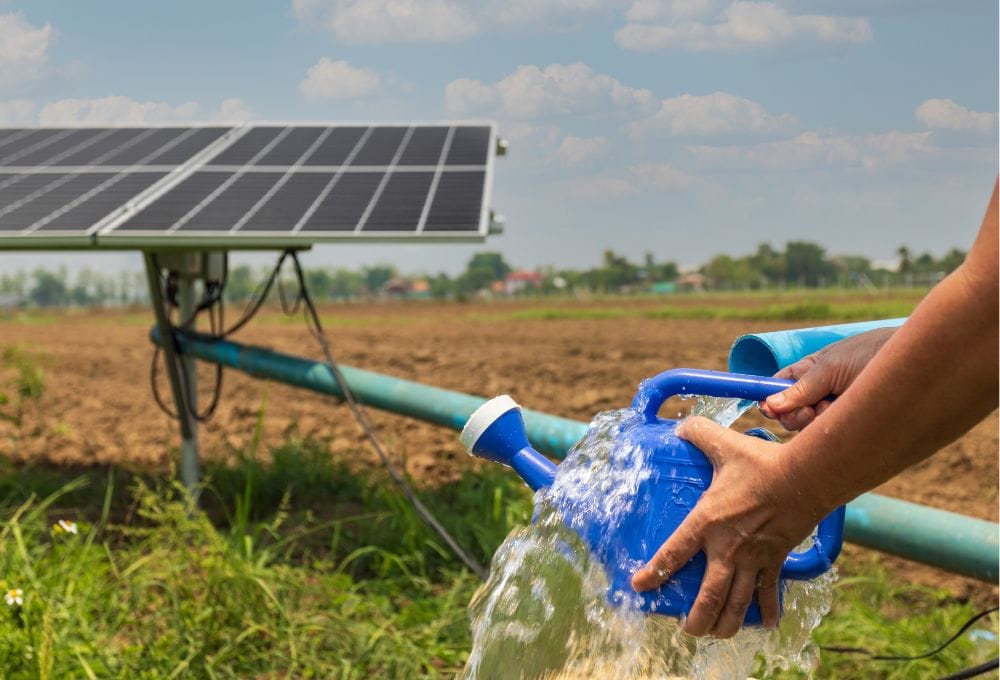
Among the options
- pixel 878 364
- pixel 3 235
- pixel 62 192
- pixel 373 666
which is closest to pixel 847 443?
pixel 878 364

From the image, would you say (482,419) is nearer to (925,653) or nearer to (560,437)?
(925,653)

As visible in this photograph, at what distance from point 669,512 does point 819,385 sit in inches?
11.5

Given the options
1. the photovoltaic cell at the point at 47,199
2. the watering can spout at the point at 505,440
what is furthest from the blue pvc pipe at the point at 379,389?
the watering can spout at the point at 505,440

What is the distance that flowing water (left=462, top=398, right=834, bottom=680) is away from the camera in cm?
149

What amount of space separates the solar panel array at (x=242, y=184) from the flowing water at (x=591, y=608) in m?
2.31

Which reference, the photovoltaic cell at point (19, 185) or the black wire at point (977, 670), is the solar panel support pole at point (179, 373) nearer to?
the photovoltaic cell at point (19, 185)

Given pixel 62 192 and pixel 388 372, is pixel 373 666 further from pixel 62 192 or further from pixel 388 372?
pixel 388 372

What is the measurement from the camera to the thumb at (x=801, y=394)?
1.45 metres

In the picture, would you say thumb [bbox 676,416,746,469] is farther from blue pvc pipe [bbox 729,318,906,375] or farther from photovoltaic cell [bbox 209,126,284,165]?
photovoltaic cell [bbox 209,126,284,165]

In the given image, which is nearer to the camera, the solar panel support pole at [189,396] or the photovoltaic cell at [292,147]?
the solar panel support pole at [189,396]

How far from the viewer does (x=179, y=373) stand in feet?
16.4

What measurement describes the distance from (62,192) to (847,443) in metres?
4.59

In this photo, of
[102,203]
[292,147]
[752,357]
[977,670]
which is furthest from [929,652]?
[292,147]

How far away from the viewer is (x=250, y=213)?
4.40 metres
